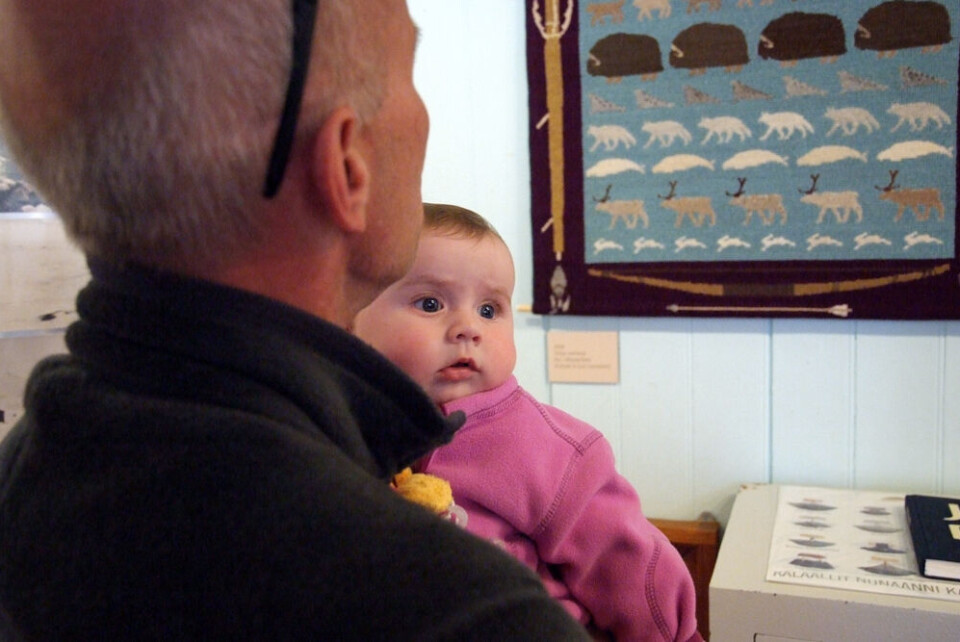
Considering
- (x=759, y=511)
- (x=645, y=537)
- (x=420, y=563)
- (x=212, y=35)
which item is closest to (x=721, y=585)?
(x=759, y=511)

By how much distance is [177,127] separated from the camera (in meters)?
0.45

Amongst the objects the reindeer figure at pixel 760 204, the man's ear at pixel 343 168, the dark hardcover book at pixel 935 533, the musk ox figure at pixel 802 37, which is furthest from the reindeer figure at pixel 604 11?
the man's ear at pixel 343 168

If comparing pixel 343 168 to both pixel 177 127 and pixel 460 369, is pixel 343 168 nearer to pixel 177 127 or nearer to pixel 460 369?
pixel 177 127

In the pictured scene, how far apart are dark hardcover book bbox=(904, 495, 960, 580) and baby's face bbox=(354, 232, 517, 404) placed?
0.77 m

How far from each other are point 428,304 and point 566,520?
0.31 metres

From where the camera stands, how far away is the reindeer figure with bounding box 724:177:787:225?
5.27ft

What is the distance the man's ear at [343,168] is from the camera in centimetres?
49

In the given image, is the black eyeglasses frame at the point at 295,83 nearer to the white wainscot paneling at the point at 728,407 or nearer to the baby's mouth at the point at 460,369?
the baby's mouth at the point at 460,369

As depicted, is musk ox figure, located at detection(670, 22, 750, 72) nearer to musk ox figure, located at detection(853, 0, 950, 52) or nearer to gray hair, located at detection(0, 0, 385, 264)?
musk ox figure, located at detection(853, 0, 950, 52)

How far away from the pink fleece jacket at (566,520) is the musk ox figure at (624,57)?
37.4 inches

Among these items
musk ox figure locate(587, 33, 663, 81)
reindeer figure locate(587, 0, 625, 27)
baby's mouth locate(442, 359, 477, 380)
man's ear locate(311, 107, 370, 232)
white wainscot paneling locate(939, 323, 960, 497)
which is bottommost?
white wainscot paneling locate(939, 323, 960, 497)

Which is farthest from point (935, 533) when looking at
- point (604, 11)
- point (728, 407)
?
point (604, 11)

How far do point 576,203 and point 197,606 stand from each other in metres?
1.47

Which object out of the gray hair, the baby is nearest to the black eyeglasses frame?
the gray hair
